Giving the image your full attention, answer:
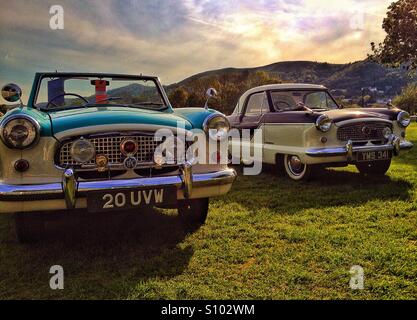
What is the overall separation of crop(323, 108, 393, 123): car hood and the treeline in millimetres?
28983

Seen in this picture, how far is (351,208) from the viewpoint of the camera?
417 centimetres

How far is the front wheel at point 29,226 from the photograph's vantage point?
308cm

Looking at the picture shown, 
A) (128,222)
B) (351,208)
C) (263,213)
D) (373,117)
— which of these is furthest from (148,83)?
(373,117)

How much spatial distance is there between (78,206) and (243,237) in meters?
1.46

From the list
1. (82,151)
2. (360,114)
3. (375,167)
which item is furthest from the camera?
(375,167)

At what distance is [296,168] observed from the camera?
19.2 ft

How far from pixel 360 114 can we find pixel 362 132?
265mm

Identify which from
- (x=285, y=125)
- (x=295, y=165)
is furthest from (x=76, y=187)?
(x=295, y=165)

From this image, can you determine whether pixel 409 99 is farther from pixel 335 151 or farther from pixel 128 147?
pixel 128 147

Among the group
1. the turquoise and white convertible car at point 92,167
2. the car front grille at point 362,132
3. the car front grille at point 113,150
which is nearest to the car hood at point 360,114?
the car front grille at point 362,132

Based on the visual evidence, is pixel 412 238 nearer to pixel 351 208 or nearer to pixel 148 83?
pixel 351 208

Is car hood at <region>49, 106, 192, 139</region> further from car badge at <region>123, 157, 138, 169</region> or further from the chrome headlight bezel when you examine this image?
the chrome headlight bezel

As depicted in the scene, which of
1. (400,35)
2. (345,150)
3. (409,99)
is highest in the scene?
(409,99)

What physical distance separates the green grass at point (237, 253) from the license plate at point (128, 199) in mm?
433
